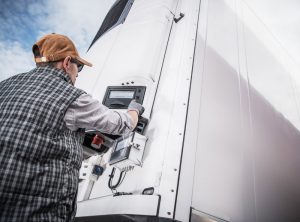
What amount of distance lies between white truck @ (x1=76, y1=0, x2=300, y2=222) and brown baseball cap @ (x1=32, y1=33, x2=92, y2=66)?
0.44 m

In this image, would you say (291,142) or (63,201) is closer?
(63,201)

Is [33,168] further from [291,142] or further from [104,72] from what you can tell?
[291,142]

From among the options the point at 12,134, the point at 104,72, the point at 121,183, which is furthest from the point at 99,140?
the point at 104,72

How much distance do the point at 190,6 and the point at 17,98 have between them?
1743 mm

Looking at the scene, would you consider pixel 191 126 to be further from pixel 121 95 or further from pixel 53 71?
pixel 53 71

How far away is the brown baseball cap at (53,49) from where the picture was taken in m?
1.16

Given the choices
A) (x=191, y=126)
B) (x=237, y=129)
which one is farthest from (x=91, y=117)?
(x=237, y=129)

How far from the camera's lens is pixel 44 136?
89 centimetres

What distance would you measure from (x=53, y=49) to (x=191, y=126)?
2.72 ft

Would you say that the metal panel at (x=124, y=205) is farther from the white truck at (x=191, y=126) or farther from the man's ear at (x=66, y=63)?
the man's ear at (x=66, y=63)

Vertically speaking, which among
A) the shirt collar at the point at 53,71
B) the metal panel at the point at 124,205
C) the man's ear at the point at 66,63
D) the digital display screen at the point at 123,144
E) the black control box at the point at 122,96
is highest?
the black control box at the point at 122,96

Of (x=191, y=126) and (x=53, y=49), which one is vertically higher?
(x=53, y=49)

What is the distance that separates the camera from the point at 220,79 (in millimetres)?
1767

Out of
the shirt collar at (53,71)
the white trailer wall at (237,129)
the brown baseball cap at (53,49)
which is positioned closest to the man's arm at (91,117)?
the shirt collar at (53,71)
